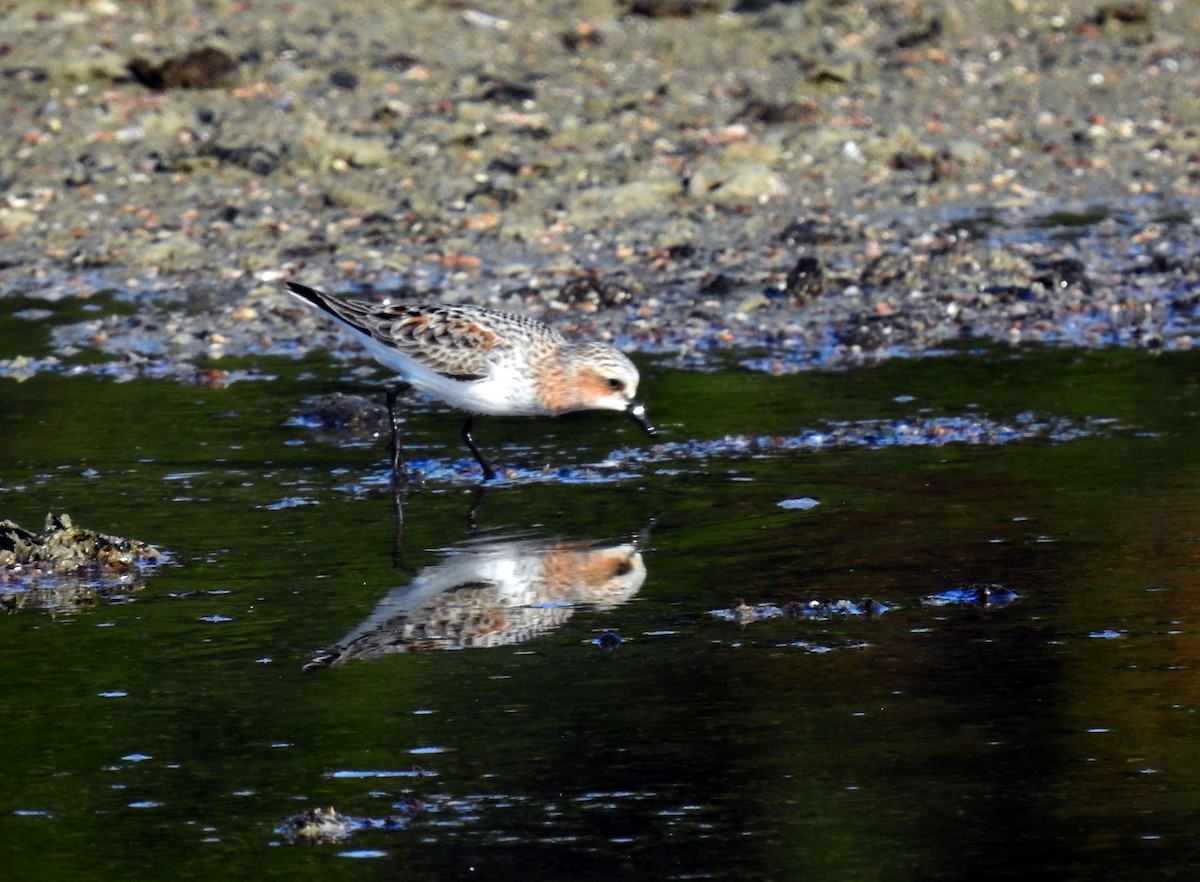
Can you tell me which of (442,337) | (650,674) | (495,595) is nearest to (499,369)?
(442,337)

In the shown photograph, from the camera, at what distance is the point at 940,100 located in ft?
56.3

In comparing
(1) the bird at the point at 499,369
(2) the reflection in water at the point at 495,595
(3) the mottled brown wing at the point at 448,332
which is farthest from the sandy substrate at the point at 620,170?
(2) the reflection in water at the point at 495,595

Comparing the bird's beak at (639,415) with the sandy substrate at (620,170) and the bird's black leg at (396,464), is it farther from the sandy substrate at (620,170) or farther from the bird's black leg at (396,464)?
the sandy substrate at (620,170)

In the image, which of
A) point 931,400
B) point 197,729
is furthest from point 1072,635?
point 931,400

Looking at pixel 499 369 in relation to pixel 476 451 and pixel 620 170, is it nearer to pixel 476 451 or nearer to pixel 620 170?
pixel 476 451

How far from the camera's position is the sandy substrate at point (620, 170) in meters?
12.5

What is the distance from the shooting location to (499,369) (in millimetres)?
9523

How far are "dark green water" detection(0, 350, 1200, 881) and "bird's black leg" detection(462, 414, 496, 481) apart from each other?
0.19 metres

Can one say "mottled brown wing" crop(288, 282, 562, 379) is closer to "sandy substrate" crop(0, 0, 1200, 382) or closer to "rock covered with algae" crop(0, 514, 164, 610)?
"sandy substrate" crop(0, 0, 1200, 382)

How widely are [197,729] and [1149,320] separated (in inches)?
293

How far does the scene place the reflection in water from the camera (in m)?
6.70

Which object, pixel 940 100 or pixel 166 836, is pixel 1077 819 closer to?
pixel 166 836

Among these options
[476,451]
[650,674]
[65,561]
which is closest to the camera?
[650,674]

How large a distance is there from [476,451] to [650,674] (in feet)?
10.8
